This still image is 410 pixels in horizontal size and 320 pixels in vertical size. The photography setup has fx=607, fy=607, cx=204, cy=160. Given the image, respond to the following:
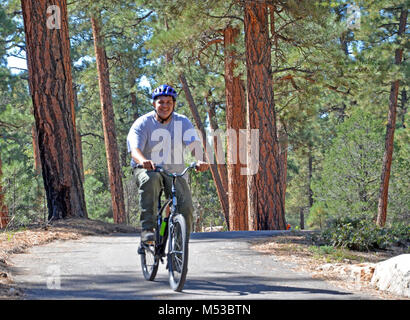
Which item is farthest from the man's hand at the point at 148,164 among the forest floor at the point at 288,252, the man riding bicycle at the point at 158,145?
the forest floor at the point at 288,252

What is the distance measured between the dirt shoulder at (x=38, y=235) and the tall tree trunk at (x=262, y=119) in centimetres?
282

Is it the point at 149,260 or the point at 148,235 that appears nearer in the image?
the point at 148,235

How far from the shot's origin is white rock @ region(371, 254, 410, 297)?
5779 millimetres

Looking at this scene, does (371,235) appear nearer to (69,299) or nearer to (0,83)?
(69,299)

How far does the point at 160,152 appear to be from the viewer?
19.2ft

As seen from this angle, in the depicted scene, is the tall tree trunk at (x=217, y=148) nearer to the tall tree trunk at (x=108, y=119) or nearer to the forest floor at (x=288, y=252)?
the tall tree trunk at (x=108, y=119)

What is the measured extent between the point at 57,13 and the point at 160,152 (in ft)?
24.4

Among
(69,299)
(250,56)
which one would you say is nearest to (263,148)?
(250,56)

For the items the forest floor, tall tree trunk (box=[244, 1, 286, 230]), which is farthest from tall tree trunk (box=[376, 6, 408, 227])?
the forest floor

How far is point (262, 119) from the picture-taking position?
1347 centimetres

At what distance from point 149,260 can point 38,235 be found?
4.29m

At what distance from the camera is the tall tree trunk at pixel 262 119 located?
13.4m

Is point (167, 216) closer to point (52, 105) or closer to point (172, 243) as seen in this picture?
point (172, 243)

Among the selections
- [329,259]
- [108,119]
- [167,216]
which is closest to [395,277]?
[329,259]
